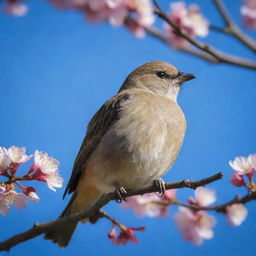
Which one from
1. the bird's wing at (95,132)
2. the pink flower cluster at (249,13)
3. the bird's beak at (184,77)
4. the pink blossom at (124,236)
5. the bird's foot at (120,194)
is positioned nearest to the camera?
the pink flower cluster at (249,13)

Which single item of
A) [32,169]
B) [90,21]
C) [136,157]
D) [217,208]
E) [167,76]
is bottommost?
[217,208]

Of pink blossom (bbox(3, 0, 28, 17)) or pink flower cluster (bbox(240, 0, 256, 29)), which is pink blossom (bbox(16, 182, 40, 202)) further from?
pink flower cluster (bbox(240, 0, 256, 29))

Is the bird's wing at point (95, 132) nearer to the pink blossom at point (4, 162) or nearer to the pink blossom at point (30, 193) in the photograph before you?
the pink blossom at point (30, 193)

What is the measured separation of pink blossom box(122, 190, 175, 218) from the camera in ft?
10.9

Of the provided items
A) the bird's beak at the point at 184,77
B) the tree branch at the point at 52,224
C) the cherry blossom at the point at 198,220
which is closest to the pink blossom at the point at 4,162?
the tree branch at the point at 52,224

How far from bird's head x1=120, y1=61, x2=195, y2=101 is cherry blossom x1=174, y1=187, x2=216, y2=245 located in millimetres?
1804

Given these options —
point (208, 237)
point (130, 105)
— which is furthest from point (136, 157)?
point (208, 237)

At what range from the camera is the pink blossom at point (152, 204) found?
3336mm

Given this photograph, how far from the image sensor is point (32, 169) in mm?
2824

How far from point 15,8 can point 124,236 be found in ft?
5.95

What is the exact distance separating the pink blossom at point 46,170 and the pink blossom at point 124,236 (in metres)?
0.70

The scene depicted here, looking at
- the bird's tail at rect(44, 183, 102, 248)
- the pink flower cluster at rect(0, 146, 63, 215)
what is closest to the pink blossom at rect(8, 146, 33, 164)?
the pink flower cluster at rect(0, 146, 63, 215)

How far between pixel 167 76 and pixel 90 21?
2.29 meters

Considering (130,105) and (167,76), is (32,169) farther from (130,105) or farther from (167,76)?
(167,76)
